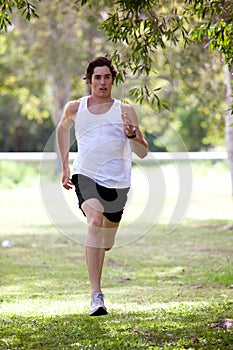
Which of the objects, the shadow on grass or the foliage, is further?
the foliage

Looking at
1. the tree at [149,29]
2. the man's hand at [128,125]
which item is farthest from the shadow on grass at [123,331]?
the tree at [149,29]

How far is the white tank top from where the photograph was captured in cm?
656

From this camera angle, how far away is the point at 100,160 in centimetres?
657

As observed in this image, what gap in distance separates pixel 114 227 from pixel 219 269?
4.24 meters

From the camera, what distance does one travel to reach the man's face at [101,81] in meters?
6.73

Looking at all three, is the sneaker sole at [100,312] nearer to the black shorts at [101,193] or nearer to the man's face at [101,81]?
the black shorts at [101,193]

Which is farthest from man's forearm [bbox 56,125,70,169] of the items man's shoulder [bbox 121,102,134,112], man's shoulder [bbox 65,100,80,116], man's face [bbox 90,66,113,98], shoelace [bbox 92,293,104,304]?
shoelace [bbox 92,293,104,304]

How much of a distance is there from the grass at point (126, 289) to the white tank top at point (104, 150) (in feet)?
3.89

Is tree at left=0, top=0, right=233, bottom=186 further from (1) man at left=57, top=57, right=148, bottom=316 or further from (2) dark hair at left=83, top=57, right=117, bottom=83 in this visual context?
(1) man at left=57, top=57, right=148, bottom=316

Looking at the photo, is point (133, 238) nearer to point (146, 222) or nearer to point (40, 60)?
point (146, 222)

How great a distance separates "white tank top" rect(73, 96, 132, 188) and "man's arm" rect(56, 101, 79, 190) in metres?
0.10

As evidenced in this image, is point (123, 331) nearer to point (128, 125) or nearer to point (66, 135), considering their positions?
point (128, 125)

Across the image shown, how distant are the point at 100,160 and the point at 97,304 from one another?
1.18m

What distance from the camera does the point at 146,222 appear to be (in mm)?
8656
